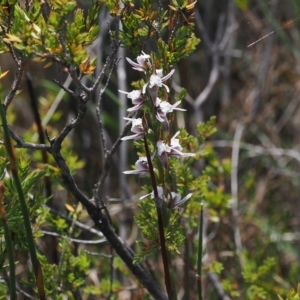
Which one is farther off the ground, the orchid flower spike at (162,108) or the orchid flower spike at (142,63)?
the orchid flower spike at (142,63)

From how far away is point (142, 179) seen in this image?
1.72 meters

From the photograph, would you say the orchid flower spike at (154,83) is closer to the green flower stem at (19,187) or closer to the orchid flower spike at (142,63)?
the orchid flower spike at (142,63)

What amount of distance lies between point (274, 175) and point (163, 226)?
216 centimetres

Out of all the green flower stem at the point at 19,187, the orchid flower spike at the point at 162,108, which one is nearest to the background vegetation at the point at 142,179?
the green flower stem at the point at 19,187

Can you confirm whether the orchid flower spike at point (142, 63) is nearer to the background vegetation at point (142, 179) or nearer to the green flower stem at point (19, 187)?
the background vegetation at point (142, 179)

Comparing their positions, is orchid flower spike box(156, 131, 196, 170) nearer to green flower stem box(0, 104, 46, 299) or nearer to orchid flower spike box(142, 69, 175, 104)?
orchid flower spike box(142, 69, 175, 104)

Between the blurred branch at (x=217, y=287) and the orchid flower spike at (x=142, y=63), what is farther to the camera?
the blurred branch at (x=217, y=287)

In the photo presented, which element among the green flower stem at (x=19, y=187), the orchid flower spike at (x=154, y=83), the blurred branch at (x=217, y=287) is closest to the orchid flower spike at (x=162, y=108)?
the orchid flower spike at (x=154, y=83)

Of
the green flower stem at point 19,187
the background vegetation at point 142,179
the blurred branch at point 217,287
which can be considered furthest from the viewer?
the blurred branch at point 217,287

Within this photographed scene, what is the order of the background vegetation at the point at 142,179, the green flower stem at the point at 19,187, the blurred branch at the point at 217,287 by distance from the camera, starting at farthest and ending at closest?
the blurred branch at the point at 217,287 → the background vegetation at the point at 142,179 → the green flower stem at the point at 19,187

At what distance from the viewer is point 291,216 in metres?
3.09

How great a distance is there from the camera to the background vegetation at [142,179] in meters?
1.13

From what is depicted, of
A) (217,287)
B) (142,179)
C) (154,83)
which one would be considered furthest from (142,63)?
(217,287)

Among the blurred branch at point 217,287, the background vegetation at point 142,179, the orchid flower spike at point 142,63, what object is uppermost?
the orchid flower spike at point 142,63
